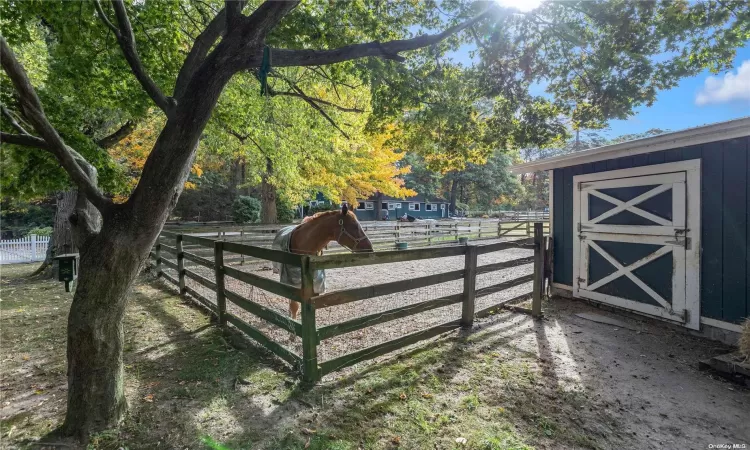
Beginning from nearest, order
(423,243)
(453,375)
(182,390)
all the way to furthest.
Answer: (182,390) < (453,375) < (423,243)

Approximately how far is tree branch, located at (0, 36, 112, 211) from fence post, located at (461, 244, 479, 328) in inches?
155

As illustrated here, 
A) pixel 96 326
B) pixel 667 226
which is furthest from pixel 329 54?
pixel 667 226

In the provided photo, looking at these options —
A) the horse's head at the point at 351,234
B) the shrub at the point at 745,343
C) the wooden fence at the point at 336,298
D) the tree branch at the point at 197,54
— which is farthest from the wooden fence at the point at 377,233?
the shrub at the point at 745,343

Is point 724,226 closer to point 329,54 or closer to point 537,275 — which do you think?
point 537,275

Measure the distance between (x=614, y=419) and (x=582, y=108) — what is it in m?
4.93

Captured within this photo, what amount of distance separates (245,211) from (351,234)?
64.1 ft

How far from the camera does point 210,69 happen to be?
2.53 metres

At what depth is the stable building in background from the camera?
4003 cm

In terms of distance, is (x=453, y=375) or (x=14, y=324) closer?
(x=453, y=375)

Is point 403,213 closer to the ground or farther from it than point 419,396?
farther from it

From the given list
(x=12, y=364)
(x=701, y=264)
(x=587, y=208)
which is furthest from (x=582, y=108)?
(x=12, y=364)

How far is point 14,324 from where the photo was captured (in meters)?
5.06

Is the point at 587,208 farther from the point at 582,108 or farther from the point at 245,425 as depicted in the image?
the point at 245,425

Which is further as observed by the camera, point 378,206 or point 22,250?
point 378,206
